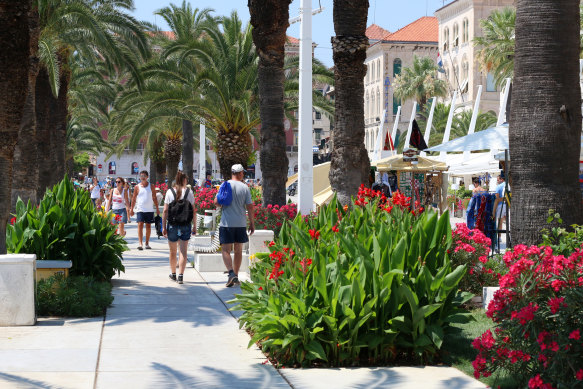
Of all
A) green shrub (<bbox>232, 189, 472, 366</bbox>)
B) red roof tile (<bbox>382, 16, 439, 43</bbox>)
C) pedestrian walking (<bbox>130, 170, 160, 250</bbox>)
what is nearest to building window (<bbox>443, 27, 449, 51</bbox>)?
red roof tile (<bbox>382, 16, 439, 43</bbox>)

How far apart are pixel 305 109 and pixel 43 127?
34.1 ft

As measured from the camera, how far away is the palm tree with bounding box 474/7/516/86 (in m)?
47.6

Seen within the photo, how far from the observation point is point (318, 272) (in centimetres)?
694

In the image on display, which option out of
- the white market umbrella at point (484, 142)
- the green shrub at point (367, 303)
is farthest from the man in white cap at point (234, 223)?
the white market umbrella at point (484, 142)

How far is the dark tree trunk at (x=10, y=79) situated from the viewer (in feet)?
31.0

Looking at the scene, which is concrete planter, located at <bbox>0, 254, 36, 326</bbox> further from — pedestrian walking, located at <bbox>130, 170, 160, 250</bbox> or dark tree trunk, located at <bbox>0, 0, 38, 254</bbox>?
pedestrian walking, located at <bbox>130, 170, 160, 250</bbox>

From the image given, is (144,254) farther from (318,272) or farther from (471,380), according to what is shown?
(471,380)

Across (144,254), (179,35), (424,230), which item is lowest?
(144,254)

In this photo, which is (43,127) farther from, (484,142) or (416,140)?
(484,142)

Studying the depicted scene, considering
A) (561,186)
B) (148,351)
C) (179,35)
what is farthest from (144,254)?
(179,35)

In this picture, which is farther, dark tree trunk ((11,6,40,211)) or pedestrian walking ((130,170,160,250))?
pedestrian walking ((130,170,160,250))

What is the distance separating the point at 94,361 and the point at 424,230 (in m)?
3.00

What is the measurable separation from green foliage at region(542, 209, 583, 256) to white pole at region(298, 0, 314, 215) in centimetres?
754

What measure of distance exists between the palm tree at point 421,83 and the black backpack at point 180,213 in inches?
2902
